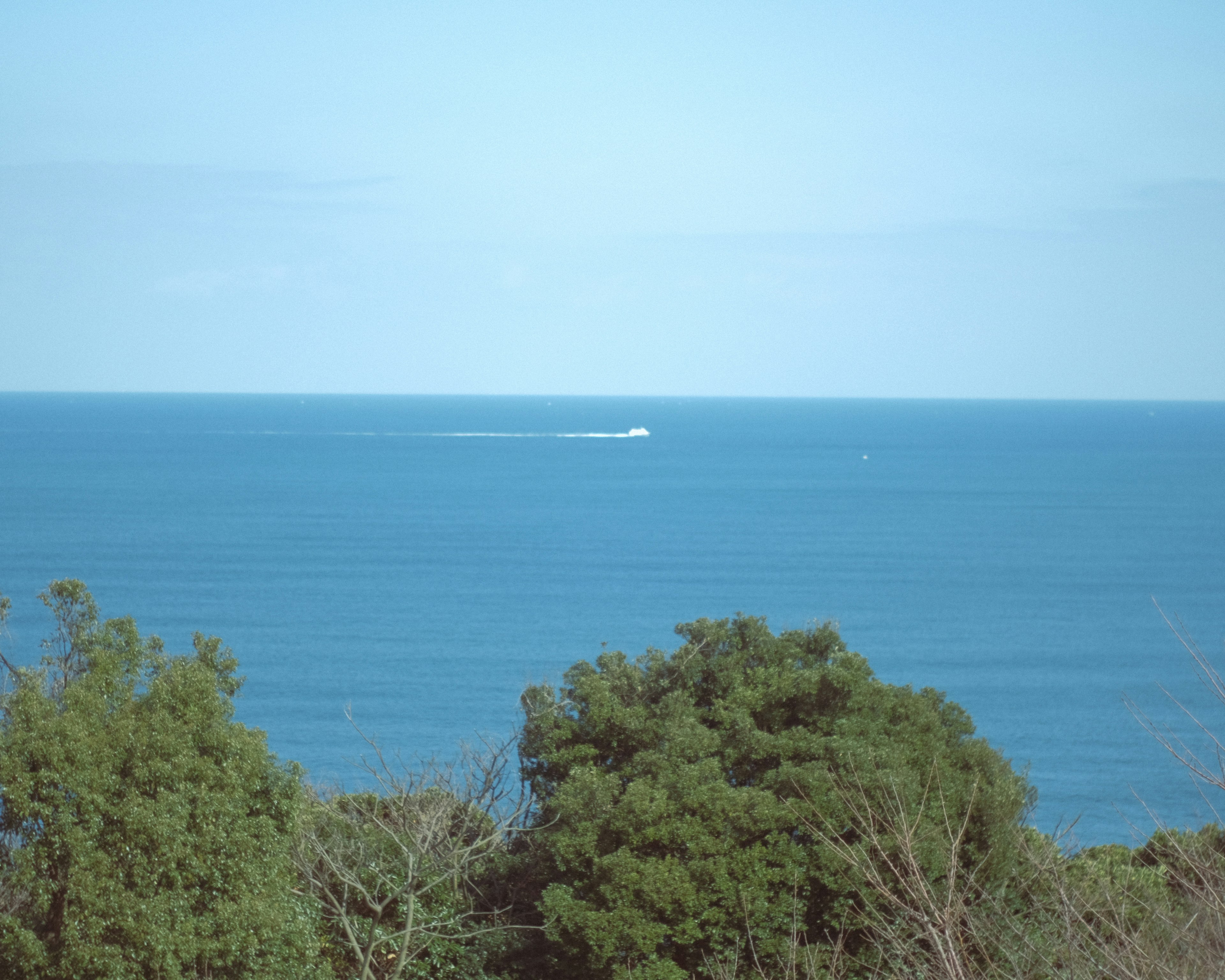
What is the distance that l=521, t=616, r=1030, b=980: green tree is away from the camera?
15508 mm

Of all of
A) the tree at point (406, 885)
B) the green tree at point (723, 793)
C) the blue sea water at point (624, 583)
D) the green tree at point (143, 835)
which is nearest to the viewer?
the green tree at point (143, 835)

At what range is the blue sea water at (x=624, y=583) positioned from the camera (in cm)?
6288

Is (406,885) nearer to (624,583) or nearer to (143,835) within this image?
(143,835)

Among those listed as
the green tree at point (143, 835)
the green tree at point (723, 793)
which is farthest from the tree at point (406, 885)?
the green tree at point (143, 835)

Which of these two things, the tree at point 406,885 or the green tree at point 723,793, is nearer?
the green tree at point 723,793

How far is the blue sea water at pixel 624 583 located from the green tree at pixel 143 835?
14752 millimetres

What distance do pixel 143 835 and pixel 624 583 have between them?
278 feet

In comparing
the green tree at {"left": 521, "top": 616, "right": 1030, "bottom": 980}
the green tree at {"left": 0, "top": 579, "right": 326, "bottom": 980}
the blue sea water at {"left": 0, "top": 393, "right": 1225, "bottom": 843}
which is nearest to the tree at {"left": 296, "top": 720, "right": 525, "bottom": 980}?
the green tree at {"left": 521, "top": 616, "right": 1030, "bottom": 980}

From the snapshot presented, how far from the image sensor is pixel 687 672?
20297 millimetres

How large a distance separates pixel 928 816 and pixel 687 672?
17.5 ft

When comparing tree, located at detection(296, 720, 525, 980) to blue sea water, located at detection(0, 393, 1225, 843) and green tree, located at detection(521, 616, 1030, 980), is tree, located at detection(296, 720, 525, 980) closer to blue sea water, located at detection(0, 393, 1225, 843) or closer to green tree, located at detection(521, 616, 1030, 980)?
green tree, located at detection(521, 616, 1030, 980)

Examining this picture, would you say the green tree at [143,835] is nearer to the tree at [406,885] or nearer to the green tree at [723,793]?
the tree at [406,885]

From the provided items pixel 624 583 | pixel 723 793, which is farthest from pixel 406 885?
pixel 624 583

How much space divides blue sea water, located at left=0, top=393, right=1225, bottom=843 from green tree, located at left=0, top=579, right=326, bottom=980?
1475 cm
